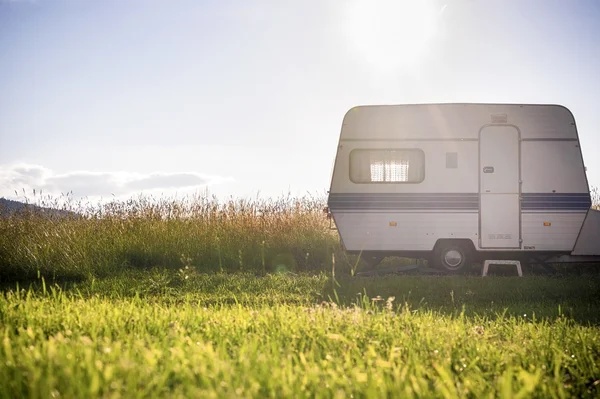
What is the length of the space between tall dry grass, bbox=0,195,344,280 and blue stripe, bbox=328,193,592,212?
143 centimetres

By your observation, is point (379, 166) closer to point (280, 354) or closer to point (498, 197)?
point (498, 197)

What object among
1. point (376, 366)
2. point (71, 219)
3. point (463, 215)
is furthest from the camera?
point (71, 219)

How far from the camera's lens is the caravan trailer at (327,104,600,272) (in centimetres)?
1007

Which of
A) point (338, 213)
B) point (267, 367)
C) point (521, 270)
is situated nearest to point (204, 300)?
point (338, 213)

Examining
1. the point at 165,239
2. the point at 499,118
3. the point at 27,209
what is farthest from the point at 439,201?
the point at 27,209

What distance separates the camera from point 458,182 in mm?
10102

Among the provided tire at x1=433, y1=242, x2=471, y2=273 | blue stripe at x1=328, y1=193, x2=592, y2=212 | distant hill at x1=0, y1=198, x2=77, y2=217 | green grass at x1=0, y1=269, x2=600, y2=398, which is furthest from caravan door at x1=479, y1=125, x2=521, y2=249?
distant hill at x1=0, y1=198, x2=77, y2=217

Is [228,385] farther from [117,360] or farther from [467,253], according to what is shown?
[467,253]

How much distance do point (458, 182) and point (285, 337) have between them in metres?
6.77

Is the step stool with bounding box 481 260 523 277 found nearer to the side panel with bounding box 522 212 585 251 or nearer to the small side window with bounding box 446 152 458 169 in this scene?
the side panel with bounding box 522 212 585 251

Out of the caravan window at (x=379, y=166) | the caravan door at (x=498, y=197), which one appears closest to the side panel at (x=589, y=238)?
the caravan door at (x=498, y=197)

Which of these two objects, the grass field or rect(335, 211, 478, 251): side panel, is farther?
rect(335, 211, 478, 251): side panel

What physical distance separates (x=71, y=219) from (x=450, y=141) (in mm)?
8460

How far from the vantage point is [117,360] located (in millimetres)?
3332
